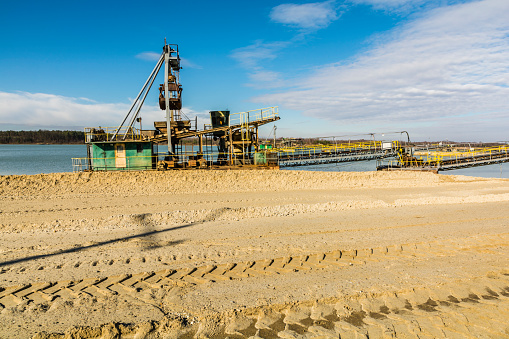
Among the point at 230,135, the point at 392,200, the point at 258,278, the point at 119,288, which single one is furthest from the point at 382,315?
the point at 230,135

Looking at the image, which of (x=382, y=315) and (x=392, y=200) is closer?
(x=382, y=315)

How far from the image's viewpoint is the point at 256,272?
21.9 feet

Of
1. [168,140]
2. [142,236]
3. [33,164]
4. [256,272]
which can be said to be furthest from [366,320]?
[33,164]

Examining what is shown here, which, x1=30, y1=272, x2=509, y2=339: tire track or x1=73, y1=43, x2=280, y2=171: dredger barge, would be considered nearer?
x1=30, y1=272, x2=509, y2=339: tire track

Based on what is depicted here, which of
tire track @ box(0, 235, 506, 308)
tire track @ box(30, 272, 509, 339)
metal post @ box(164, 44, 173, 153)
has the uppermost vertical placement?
metal post @ box(164, 44, 173, 153)

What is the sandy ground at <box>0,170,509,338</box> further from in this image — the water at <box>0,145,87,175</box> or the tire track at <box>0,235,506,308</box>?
the water at <box>0,145,87,175</box>

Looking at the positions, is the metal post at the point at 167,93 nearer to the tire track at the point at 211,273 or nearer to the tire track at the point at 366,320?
the tire track at the point at 211,273

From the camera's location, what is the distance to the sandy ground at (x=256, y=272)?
15.9 ft

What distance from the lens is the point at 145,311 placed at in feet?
17.0

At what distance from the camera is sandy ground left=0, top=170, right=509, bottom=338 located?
4.84 meters

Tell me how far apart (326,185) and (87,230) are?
16714 mm

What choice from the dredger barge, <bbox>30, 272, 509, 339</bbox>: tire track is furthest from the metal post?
<bbox>30, 272, 509, 339</bbox>: tire track

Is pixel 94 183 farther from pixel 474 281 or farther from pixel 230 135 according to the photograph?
pixel 474 281

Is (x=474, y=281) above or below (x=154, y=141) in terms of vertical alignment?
below
